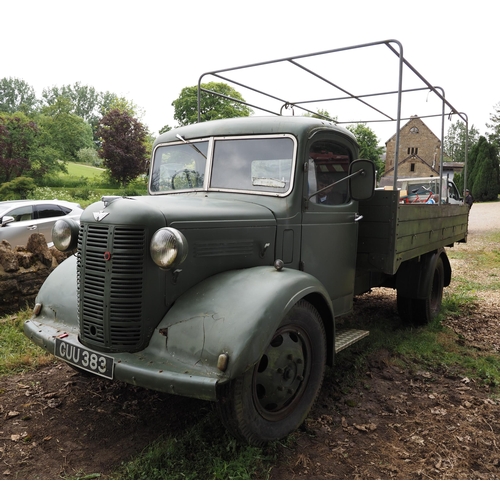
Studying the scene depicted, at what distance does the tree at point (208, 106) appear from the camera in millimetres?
28422

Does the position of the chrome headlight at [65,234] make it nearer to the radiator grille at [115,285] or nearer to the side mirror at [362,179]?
the radiator grille at [115,285]

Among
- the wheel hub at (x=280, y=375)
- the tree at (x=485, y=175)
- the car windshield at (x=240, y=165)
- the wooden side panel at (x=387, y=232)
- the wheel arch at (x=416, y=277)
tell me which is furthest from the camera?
the tree at (x=485, y=175)

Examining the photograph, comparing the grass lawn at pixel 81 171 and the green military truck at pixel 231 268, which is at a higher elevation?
the grass lawn at pixel 81 171

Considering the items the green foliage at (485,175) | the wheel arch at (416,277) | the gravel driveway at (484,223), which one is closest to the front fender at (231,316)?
the wheel arch at (416,277)

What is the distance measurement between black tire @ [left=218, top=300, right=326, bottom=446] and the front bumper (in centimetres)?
23

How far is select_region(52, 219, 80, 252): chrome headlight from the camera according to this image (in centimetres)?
330

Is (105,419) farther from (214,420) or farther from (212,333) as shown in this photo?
(212,333)

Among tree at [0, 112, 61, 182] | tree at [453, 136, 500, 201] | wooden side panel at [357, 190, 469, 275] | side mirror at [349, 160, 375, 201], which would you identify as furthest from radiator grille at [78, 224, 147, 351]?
tree at [453, 136, 500, 201]

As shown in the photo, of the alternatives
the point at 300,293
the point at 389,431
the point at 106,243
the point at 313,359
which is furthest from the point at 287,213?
the point at 389,431

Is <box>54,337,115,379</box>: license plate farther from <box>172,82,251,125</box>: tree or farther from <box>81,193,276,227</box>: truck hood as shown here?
<box>172,82,251,125</box>: tree

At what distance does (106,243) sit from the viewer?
2.75m

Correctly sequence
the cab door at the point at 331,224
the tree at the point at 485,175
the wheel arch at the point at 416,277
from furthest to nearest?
the tree at the point at 485,175, the wheel arch at the point at 416,277, the cab door at the point at 331,224

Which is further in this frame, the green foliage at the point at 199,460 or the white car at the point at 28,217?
the white car at the point at 28,217

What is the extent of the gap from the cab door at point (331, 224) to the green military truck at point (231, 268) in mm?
16
